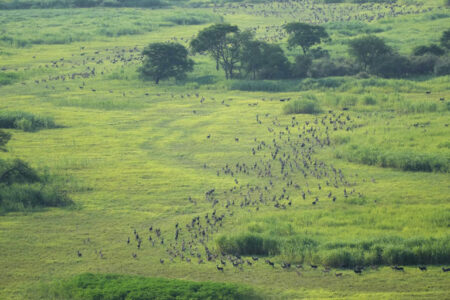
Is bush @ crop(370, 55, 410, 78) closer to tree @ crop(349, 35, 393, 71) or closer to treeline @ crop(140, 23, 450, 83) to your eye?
treeline @ crop(140, 23, 450, 83)

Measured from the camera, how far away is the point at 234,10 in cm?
15800

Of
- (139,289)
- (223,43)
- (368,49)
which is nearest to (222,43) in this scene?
(223,43)

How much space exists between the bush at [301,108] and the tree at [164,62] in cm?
2384

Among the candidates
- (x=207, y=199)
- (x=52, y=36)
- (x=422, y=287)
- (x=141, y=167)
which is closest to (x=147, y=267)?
(x=207, y=199)

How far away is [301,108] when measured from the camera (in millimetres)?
70000

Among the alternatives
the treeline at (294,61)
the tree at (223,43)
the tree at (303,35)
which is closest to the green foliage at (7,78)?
the treeline at (294,61)

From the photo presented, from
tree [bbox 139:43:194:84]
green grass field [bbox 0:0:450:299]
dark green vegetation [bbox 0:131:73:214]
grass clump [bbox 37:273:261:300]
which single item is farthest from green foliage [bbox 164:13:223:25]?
grass clump [bbox 37:273:261:300]

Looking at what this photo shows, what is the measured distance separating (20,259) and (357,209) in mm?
20479

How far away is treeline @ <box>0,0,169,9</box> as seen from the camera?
16050cm

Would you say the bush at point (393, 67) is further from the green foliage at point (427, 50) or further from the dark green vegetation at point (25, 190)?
the dark green vegetation at point (25, 190)

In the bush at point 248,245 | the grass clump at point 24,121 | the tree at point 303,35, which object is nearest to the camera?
the bush at point 248,245

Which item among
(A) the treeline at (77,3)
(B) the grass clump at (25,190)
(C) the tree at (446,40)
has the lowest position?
(B) the grass clump at (25,190)

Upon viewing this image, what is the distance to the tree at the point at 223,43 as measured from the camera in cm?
8994

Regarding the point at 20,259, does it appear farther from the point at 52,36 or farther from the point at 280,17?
the point at 280,17
